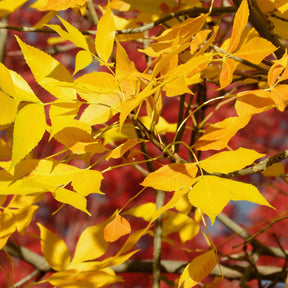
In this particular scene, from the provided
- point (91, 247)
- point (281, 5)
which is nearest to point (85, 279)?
point (91, 247)

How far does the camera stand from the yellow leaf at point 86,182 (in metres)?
0.40

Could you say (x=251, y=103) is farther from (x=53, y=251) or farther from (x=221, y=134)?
(x=53, y=251)

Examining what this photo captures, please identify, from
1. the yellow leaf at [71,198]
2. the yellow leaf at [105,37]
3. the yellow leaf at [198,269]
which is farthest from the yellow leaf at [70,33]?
the yellow leaf at [198,269]

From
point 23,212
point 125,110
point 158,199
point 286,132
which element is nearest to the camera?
point 125,110

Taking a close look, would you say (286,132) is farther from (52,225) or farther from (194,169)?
(194,169)

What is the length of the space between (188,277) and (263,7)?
323 millimetres

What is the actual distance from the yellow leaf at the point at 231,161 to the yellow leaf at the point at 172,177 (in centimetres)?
1

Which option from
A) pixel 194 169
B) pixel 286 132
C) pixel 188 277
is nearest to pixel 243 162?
pixel 194 169

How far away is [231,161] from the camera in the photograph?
15.7 inches

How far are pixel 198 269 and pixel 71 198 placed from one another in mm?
160

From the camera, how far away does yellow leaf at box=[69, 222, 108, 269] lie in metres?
0.64

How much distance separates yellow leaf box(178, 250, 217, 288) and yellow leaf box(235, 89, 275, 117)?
15 cm

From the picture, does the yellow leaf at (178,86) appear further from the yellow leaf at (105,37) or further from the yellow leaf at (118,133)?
the yellow leaf at (118,133)

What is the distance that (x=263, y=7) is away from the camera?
54cm
